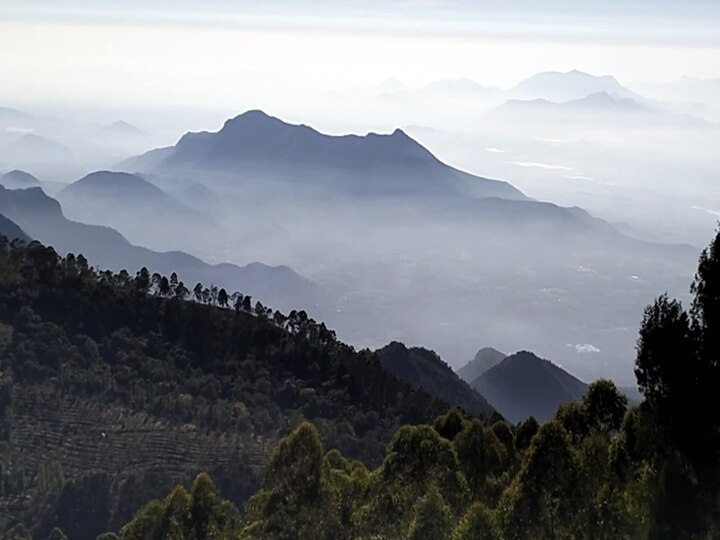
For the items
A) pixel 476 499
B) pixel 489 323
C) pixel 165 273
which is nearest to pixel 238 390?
pixel 476 499

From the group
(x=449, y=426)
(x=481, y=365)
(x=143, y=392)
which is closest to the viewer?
(x=449, y=426)

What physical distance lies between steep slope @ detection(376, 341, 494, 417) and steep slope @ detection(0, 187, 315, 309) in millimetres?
123729

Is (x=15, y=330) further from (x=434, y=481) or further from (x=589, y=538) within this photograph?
(x=589, y=538)

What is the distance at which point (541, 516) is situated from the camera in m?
11.3

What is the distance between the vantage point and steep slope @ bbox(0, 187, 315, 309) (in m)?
188

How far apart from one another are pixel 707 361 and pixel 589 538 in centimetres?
283

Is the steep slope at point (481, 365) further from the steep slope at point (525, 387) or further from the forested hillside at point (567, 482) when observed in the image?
the forested hillside at point (567, 482)

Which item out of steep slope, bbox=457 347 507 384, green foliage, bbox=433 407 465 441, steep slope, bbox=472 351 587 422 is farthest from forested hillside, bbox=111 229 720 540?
steep slope, bbox=457 347 507 384

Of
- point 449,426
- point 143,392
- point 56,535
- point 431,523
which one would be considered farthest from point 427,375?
point 431,523

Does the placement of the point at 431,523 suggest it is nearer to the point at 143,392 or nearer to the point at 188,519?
the point at 188,519

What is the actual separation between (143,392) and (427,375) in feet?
90.6

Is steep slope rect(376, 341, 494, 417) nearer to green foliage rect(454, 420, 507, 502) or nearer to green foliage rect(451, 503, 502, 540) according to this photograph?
green foliage rect(454, 420, 507, 502)

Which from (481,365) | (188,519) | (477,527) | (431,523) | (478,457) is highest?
(478,457)

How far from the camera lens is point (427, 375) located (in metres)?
59.8
